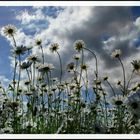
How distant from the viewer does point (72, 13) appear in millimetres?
2059

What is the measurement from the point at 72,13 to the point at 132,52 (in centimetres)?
34

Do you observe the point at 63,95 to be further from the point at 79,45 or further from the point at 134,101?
the point at 134,101

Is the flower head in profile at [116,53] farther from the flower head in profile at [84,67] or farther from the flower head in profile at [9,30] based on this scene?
the flower head in profile at [9,30]

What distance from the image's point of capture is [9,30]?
2.02m

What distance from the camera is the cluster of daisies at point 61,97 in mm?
1966

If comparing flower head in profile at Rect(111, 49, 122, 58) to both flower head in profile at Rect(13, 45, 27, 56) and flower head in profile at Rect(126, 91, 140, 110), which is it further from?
flower head in profile at Rect(13, 45, 27, 56)

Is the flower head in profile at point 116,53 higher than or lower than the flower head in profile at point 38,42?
lower

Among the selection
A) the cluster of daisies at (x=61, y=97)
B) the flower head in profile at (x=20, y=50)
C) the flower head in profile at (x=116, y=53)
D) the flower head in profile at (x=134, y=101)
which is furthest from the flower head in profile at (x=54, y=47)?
the flower head in profile at (x=134, y=101)

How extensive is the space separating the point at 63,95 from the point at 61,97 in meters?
0.01

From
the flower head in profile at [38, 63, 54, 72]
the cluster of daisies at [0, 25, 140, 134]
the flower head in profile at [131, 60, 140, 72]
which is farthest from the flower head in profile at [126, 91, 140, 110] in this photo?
the flower head in profile at [38, 63, 54, 72]

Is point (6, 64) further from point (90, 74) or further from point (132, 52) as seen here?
point (132, 52)

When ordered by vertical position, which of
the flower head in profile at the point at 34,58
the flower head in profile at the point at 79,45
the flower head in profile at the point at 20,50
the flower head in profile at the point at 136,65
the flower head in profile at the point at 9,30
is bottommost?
the flower head in profile at the point at 136,65

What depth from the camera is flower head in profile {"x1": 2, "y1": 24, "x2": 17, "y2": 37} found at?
201 cm
